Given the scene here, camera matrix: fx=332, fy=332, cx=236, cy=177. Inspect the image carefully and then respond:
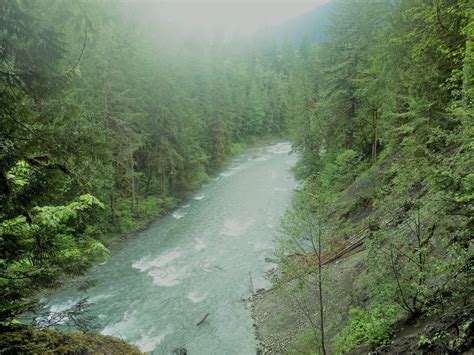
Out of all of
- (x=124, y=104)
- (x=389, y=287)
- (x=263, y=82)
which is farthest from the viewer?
(x=263, y=82)

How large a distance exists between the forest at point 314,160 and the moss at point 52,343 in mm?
44

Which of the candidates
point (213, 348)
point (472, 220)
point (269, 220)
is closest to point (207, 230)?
point (269, 220)

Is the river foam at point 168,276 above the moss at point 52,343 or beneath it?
beneath

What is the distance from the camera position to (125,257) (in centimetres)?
2002

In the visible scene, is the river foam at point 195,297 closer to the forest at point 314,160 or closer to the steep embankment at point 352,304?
the steep embankment at point 352,304

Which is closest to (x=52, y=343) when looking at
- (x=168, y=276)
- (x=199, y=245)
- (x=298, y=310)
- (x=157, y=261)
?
(x=298, y=310)

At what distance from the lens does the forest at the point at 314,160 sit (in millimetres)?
4379

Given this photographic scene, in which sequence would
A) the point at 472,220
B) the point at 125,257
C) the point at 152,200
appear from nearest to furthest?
1. the point at 472,220
2. the point at 125,257
3. the point at 152,200

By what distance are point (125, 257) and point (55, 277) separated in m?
15.8

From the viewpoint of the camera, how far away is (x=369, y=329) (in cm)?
709

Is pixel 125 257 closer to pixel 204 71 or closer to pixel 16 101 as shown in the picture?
pixel 16 101

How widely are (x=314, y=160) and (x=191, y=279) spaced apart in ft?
53.5

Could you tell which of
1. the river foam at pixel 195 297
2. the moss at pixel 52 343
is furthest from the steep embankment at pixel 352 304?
the moss at pixel 52 343

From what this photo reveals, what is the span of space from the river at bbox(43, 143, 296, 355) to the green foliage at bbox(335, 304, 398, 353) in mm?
4879
